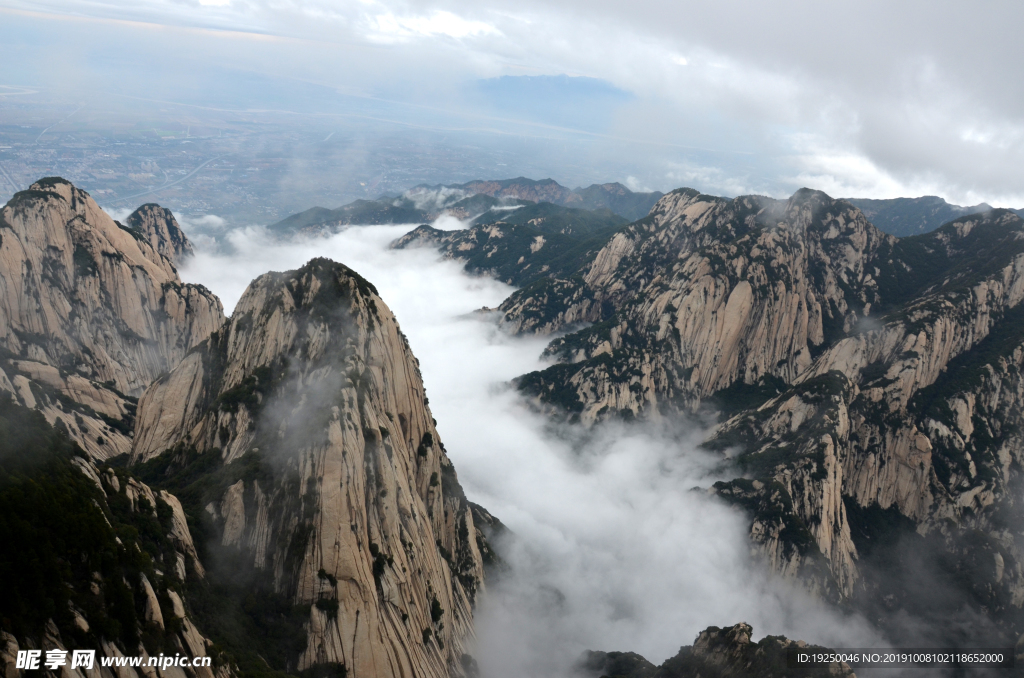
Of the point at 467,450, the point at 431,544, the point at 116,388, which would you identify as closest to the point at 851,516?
the point at 467,450

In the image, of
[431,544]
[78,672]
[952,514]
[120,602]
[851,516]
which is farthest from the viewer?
[851,516]

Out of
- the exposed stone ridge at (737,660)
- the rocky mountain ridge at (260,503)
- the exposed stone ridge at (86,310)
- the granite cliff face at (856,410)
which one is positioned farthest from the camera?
the granite cliff face at (856,410)

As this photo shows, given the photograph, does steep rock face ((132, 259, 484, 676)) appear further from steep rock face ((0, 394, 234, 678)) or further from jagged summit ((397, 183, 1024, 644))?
jagged summit ((397, 183, 1024, 644))

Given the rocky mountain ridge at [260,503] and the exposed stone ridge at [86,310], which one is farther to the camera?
the exposed stone ridge at [86,310]

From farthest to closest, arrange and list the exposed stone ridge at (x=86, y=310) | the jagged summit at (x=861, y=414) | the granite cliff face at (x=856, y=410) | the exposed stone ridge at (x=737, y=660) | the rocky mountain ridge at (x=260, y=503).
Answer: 1. the granite cliff face at (x=856, y=410)
2. the jagged summit at (x=861, y=414)
3. the exposed stone ridge at (x=86, y=310)
4. the exposed stone ridge at (x=737, y=660)
5. the rocky mountain ridge at (x=260, y=503)

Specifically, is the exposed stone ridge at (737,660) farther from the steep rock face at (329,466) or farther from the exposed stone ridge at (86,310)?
the exposed stone ridge at (86,310)

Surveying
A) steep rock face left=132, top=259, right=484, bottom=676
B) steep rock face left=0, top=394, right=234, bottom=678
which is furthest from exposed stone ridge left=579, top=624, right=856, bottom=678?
steep rock face left=0, top=394, right=234, bottom=678

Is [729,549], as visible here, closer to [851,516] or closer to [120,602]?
[851,516]

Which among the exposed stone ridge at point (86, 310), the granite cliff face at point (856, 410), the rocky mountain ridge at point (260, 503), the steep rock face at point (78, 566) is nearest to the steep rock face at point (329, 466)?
the rocky mountain ridge at point (260, 503)

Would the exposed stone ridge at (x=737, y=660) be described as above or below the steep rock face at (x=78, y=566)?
below
